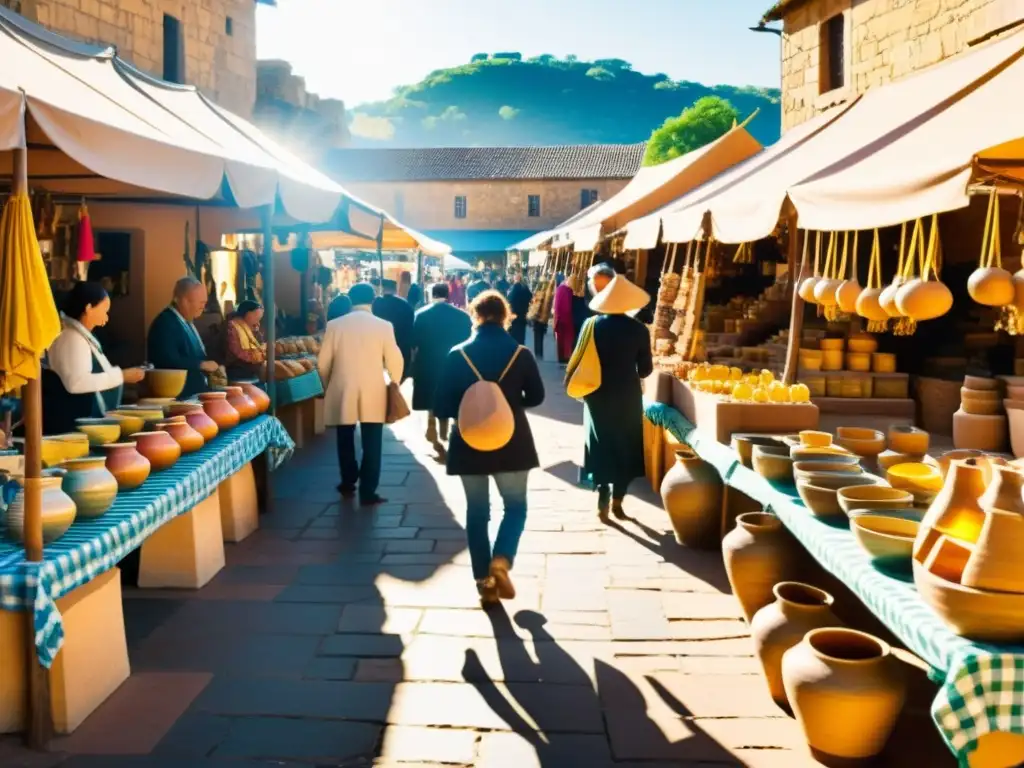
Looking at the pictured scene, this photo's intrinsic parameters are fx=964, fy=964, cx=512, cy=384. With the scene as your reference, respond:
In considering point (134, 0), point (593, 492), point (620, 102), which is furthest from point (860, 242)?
point (620, 102)

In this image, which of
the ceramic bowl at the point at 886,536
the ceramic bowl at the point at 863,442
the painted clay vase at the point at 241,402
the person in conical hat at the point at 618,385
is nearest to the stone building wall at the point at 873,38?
the person in conical hat at the point at 618,385

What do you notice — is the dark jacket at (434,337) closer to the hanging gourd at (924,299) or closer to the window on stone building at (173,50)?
the hanging gourd at (924,299)

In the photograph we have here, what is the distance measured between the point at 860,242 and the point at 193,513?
6147 millimetres

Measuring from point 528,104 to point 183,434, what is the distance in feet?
369

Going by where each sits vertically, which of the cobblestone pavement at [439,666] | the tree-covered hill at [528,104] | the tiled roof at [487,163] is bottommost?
the cobblestone pavement at [439,666]

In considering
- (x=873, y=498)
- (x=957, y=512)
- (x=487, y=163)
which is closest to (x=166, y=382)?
(x=873, y=498)

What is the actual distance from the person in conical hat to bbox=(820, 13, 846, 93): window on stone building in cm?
1130

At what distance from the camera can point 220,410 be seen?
5.23 meters

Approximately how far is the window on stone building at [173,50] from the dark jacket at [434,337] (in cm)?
836

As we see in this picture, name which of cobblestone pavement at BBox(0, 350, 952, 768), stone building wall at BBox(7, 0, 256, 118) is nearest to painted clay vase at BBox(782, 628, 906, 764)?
cobblestone pavement at BBox(0, 350, 952, 768)

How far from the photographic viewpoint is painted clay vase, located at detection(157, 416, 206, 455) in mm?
4465

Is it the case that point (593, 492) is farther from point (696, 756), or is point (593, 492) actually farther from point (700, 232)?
point (696, 756)

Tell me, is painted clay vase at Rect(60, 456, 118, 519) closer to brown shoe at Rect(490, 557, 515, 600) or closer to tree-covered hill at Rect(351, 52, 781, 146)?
brown shoe at Rect(490, 557, 515, 600)

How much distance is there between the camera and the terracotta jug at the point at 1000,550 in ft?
7.13
